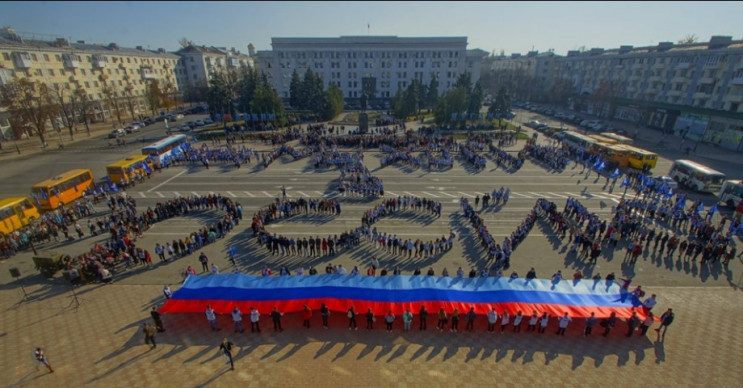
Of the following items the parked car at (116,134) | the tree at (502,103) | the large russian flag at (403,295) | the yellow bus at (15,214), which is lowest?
the large russian flag at (403,295)

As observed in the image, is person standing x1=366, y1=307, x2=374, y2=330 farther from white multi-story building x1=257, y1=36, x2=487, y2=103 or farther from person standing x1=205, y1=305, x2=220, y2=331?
white multi-story building x1=257, y1=36, x2=487, y2=103

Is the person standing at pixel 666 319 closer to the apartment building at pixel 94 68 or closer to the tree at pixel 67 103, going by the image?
the tree at pixel 67 103

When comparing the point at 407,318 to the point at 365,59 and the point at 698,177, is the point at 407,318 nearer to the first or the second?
the point at 698,177

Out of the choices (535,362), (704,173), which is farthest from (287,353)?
(704,173)

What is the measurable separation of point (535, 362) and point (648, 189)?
27.2 meters

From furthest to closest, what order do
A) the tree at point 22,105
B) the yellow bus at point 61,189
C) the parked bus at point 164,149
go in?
the tree at point 22,105 → the parked bus at point 164,149 → the yellow bus at point 61,189

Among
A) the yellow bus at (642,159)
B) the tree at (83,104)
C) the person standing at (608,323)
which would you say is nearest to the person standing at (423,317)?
the person standing at (608,323)

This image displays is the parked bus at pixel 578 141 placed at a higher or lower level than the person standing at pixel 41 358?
higher

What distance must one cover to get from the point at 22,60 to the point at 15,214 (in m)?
52.8

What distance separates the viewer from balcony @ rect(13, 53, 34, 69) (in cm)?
5653

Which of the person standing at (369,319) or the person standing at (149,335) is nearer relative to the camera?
the person standing at (149,335)

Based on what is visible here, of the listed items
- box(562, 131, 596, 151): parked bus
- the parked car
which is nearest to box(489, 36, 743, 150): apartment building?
box(562, 131, 596, 151): parked bus

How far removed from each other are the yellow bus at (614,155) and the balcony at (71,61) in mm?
94047

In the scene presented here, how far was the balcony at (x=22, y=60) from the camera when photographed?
56.5 meters
